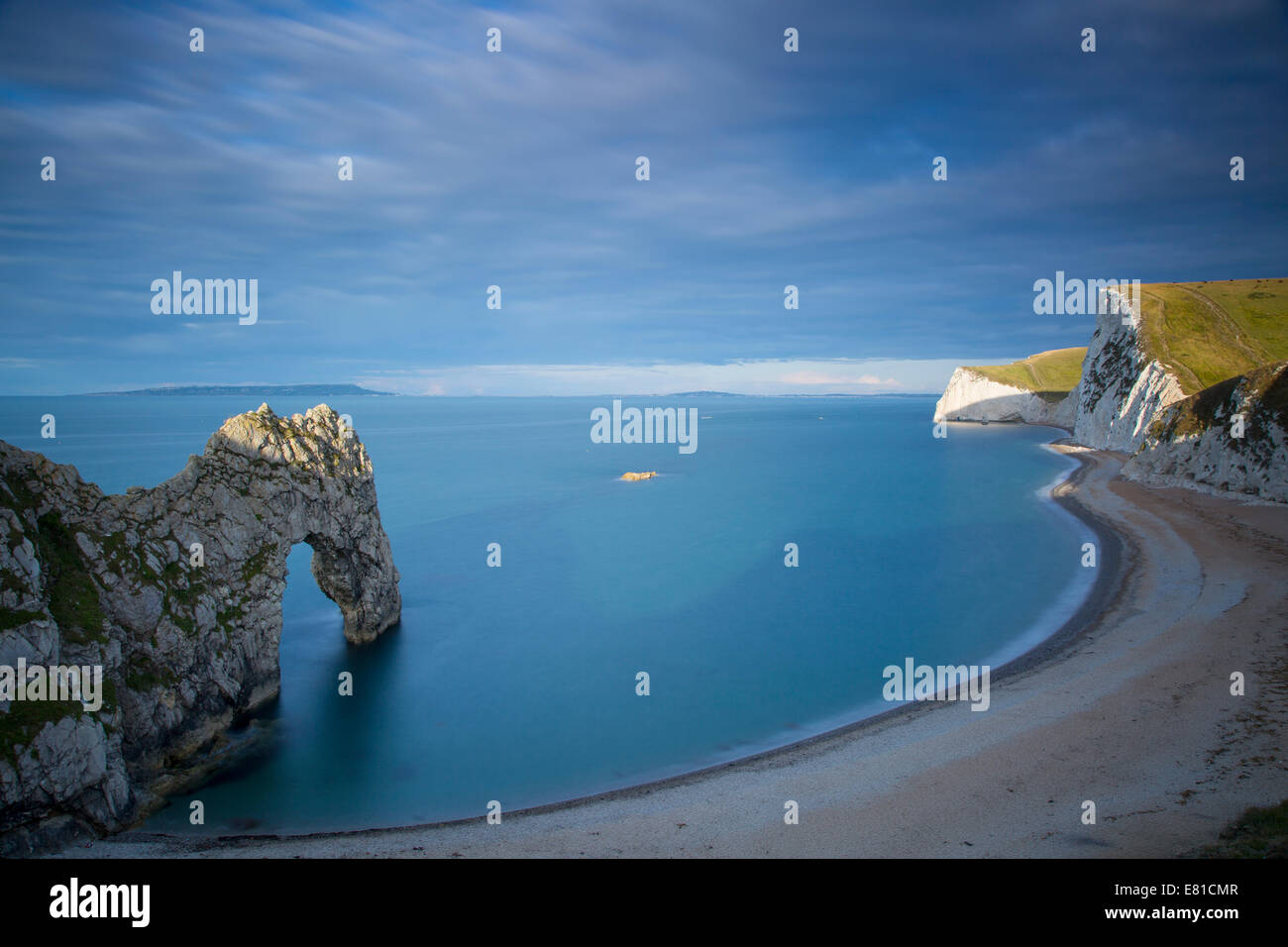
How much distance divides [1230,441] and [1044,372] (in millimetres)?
119162

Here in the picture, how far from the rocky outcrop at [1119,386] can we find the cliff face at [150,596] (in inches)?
3015

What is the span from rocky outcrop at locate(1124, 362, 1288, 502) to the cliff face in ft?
188

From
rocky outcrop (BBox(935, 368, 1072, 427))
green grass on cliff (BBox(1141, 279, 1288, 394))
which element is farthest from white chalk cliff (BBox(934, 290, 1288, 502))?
rocky outcrop (BBox(935, 368, 1072, 427))

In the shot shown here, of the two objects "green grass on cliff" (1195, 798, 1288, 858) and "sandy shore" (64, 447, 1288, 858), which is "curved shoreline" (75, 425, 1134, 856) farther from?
"green grass on cliff" (1195, 798, 1288, 858)

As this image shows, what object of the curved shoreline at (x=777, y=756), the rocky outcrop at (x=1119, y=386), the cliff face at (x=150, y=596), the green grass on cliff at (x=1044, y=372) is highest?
the green grass on cliff at (x=1044, y=372)

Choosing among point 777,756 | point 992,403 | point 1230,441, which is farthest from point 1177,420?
point 992,403

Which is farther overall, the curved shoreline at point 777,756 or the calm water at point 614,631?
the calm water at point 614,631

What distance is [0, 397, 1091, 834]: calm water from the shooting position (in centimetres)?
2203

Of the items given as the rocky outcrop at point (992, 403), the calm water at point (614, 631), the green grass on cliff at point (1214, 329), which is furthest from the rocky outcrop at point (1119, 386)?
the rocky outcrop at point (992, 403)

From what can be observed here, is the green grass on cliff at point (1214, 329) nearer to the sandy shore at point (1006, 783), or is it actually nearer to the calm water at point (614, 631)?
the calm water at point (614, 631)

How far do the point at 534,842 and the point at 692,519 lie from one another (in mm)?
48769

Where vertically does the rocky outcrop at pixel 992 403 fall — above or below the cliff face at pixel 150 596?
above

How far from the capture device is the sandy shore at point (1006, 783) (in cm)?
1538

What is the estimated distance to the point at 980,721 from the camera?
→ 22.2 m
